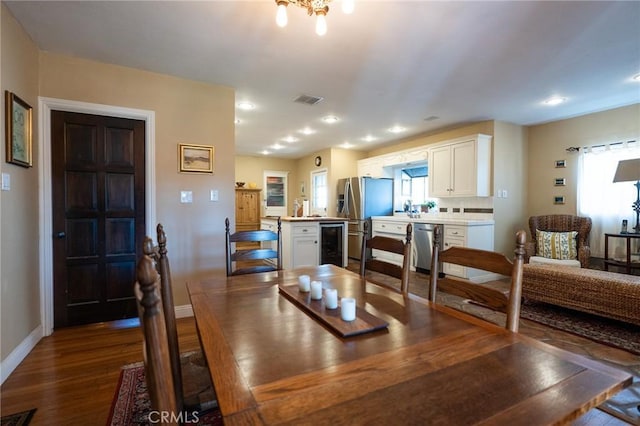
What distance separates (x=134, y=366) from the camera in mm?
2066

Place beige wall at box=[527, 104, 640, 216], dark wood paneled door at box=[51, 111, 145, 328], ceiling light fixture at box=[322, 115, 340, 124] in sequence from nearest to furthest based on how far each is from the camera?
dark wood paneled door at box=[51, 111, 145, 328] → beige wall at box=[527, 104, 640, 216] → ceiling light fixture at box=[322, 115, 340, 124]

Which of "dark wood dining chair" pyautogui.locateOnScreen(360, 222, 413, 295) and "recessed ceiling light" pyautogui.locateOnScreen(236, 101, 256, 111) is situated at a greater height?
"recessed ceiling light" pyautogui.locateOnScreen(236, 101, 256, 111)

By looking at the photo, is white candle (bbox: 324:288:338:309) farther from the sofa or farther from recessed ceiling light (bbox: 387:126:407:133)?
recessed ceiling light (bbox: 387:126:407:133)

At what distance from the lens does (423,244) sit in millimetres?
4781

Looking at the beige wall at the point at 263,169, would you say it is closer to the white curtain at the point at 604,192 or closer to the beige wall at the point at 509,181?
the beige wall at the point at 509,181

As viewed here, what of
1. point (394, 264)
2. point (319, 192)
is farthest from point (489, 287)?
point (319, 192)

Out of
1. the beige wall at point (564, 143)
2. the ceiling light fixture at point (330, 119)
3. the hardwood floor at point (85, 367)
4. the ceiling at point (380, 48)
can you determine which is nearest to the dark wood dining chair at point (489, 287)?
the hardwood floor at point (85, 367)

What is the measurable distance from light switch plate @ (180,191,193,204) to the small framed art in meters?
0.22

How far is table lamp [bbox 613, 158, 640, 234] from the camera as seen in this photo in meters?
3.53

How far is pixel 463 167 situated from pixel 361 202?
198 cm

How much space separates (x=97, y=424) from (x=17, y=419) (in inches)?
17.0

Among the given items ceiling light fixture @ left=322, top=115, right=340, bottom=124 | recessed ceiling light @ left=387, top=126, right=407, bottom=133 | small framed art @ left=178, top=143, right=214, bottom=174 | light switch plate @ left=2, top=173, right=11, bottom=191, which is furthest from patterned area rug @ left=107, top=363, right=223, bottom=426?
recessed ceiling light @ left=387, top=126, right=407, bottom=133

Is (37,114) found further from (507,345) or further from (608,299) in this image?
(608,299)

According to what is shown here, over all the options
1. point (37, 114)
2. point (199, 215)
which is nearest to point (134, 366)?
point (199, 215)
